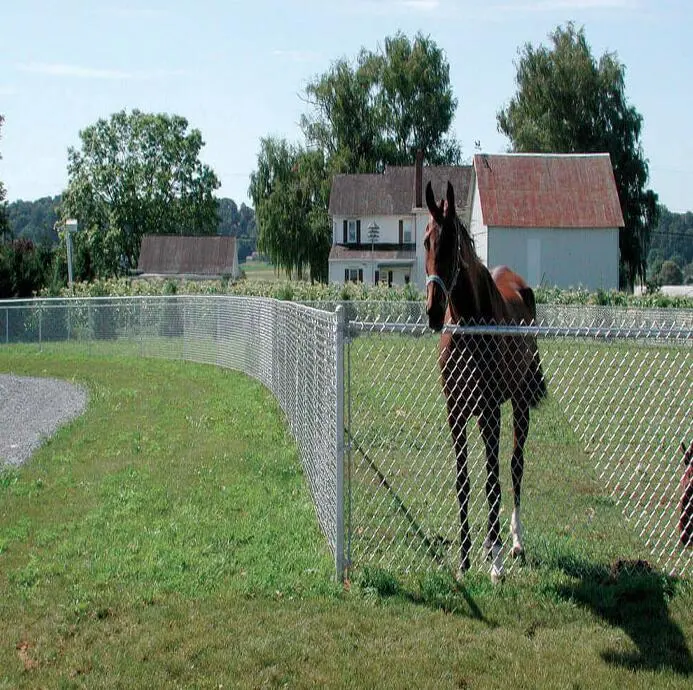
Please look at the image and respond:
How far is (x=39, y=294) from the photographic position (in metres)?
35.9

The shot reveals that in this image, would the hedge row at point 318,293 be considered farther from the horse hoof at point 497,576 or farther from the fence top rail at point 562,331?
the horse hoof at point 497,576

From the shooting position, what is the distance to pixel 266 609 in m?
5.81

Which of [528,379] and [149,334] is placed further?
[149,334]

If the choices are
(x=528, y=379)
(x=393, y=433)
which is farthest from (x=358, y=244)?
(x=528, y=379)

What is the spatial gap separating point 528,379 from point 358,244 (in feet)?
179

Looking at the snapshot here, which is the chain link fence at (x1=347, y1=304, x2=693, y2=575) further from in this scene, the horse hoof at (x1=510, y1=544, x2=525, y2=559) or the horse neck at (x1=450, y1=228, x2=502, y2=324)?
the horse neck at (x1=450, y1=228, x2=502, y2=324)

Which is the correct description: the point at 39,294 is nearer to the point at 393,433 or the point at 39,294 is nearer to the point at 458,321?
the point at 393,433

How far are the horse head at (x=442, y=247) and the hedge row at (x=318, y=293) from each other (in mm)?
25890

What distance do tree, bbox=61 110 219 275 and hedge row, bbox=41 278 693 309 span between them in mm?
42280

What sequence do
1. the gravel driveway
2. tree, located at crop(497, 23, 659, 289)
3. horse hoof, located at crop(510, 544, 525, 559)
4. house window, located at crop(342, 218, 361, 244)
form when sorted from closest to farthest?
horse hoof, located at crop(510, 544, 525, 559) < the gravel driveway < tree, located at crop(497, 23, 659, 289) < house window, located at crop(342, 218, 361, 244)

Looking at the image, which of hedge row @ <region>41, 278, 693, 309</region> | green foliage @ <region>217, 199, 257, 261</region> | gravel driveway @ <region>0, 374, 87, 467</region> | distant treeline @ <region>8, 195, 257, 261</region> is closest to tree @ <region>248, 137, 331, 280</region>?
hedge row @ <region>41, 278, 693, 309</region>

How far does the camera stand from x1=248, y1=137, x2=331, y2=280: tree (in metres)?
61.0

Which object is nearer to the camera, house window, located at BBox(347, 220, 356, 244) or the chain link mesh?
the chain link mesh

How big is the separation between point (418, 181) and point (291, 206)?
9.09 m
